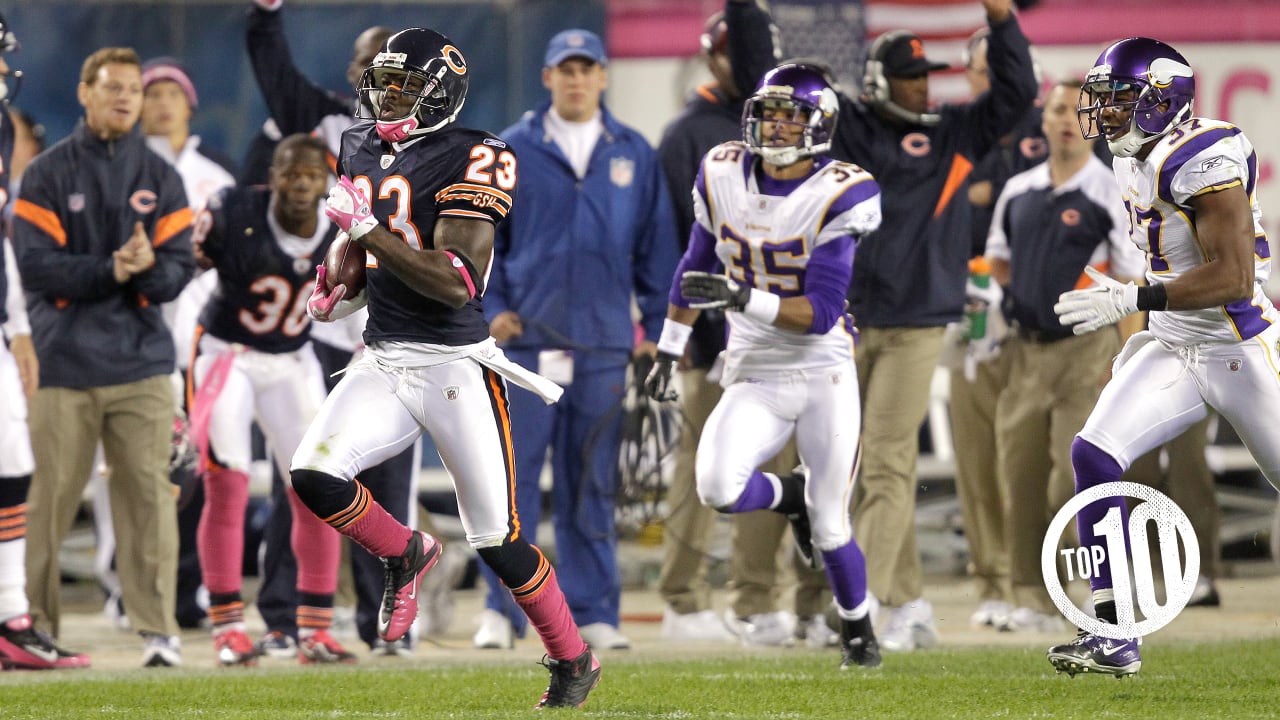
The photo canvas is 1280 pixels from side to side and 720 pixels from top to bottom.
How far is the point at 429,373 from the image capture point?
17.0ft

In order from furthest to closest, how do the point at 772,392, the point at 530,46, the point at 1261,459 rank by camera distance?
1. the point at 530,46
2. the point at 772,392
3. the point at 1261,459

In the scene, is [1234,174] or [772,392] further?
[772,392]

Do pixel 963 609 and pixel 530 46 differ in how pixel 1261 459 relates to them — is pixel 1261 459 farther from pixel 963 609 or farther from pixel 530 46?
pixel 530 46

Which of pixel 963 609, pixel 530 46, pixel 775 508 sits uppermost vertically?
pixel 530 46

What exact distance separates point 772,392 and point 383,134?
1.69 metres

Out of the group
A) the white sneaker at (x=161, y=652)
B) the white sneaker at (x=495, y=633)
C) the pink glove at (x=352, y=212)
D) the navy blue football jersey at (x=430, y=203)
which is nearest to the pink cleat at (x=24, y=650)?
the white sneaker at (x=161, y=652)

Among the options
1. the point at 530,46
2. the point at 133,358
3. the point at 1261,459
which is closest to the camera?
the point at 1261,459

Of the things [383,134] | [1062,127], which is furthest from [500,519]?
[1062,127]

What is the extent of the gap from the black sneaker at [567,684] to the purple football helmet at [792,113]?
74.8 inches

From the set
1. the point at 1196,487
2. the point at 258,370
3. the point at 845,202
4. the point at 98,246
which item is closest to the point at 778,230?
the point at 845,202

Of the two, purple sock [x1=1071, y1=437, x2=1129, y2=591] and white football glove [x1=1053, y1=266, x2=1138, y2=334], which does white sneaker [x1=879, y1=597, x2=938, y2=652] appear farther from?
white football glove [x1=1053, y1=266, x2=1138, y2=334]

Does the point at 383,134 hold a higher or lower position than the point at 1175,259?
higher

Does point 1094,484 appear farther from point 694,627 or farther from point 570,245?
point 570,245

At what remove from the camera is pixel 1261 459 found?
5504mm
